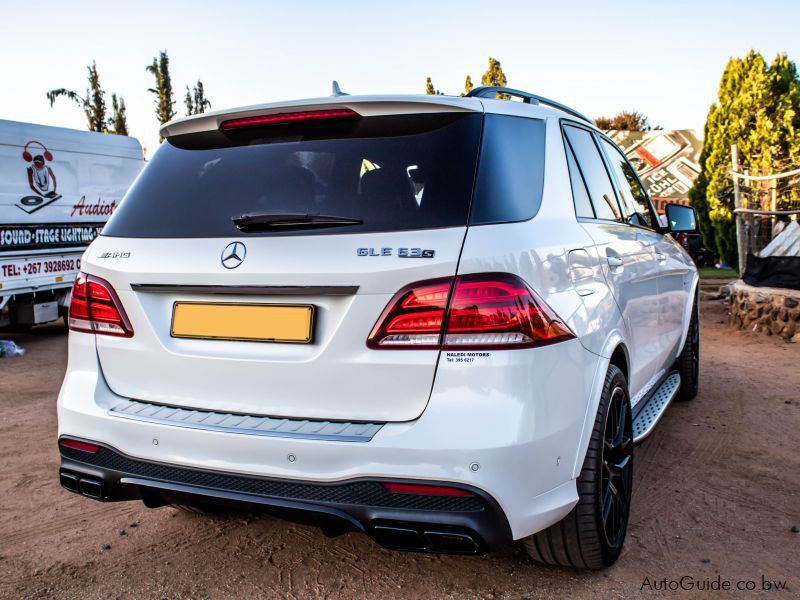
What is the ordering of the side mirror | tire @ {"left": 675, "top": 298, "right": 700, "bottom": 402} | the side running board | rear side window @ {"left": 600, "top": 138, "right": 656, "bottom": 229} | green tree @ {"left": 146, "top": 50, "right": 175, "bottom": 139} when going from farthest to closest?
green tree @ {"left": 146, "top": 50, "right": 175, "bottom": 139}
tire @ {"left": 675, "top": 298, "right": 700, "bottom": 402}
the side mirror
rear side window @ {"left": 600, "top": 138, "right": 656, "bottom": 229}
the side running board

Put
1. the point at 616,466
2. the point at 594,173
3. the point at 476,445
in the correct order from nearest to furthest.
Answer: the point at 476,445, the point at 616,466, the point at 594,173

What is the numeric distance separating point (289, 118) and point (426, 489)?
4.47ft

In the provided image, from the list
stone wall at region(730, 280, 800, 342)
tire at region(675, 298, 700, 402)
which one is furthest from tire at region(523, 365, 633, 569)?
stone wall at region(730, 280, 800, 342)

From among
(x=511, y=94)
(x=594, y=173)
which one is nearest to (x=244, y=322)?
(x=511, y=94)

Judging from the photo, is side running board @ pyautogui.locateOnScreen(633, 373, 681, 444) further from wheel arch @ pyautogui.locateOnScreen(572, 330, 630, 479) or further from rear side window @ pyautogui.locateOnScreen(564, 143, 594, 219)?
rear side window @ pyautogui.locateOnScreen(564, 143, 594, 219)

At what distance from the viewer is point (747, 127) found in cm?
1568

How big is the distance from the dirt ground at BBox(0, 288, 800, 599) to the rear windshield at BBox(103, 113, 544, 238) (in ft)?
4.41

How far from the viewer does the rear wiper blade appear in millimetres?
2316

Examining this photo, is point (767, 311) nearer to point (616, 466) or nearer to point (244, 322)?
point (616, 466)

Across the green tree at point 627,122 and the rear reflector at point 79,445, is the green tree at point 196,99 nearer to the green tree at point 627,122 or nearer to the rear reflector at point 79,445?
the green tree at point 627,122

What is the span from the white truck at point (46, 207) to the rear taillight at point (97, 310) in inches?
273

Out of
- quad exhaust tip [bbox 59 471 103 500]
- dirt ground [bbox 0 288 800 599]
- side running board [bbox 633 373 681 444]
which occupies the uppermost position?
quad exhaust tip [bbox 59 471 103 500]

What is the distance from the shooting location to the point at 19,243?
898 cm

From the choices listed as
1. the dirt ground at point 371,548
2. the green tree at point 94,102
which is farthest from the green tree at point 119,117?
the dirt ground at point 371,548
